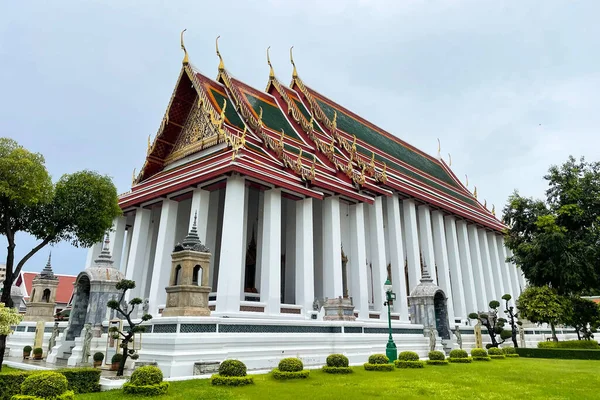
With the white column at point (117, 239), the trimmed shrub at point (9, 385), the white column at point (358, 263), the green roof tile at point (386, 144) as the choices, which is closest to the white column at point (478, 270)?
the green roof tile at point (386, 144)

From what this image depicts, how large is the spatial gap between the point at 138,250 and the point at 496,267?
17.5m

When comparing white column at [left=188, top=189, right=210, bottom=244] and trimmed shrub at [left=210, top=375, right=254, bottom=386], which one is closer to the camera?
trimmed shrub at [left=210, top=375, right=254, bottom=386]

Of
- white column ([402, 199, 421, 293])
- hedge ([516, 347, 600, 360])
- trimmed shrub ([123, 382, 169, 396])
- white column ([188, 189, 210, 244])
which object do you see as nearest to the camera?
trimmed shrub ([123, 382, 169, 396])

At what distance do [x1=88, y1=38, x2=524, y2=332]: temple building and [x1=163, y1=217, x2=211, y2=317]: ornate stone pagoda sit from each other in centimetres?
185

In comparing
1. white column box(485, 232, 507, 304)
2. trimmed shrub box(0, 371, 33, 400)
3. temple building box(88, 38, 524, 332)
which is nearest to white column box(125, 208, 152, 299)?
temple building box(88, 38, 524, 332)

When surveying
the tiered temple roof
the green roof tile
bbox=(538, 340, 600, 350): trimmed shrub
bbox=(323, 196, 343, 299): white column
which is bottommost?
bbox=(538, 340, 600, 350): trimmed shrub

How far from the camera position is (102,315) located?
1123 centimetres

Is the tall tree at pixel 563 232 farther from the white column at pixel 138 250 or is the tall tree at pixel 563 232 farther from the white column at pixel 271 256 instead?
the white column at pixel 138 250

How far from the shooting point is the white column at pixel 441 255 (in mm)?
18031

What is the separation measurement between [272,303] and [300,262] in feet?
6.05

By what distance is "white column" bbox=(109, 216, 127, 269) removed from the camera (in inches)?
598

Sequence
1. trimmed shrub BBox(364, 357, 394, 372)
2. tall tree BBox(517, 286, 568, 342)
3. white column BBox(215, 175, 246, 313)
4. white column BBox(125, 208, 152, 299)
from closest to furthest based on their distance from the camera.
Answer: trimmed shrub BBox(364, 357, 394, 372), white column BBox(215, 175, 246, 313), white column BBox(125, 208, 152, 299), tall tree BBox(517, 286, 568, 342)

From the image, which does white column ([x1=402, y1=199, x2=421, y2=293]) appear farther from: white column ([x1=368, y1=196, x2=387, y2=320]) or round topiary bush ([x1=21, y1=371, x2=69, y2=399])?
round topiary bush ([x1=21, y1=371, x2=69, y2=399])

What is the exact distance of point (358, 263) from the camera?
1449 centimetres
